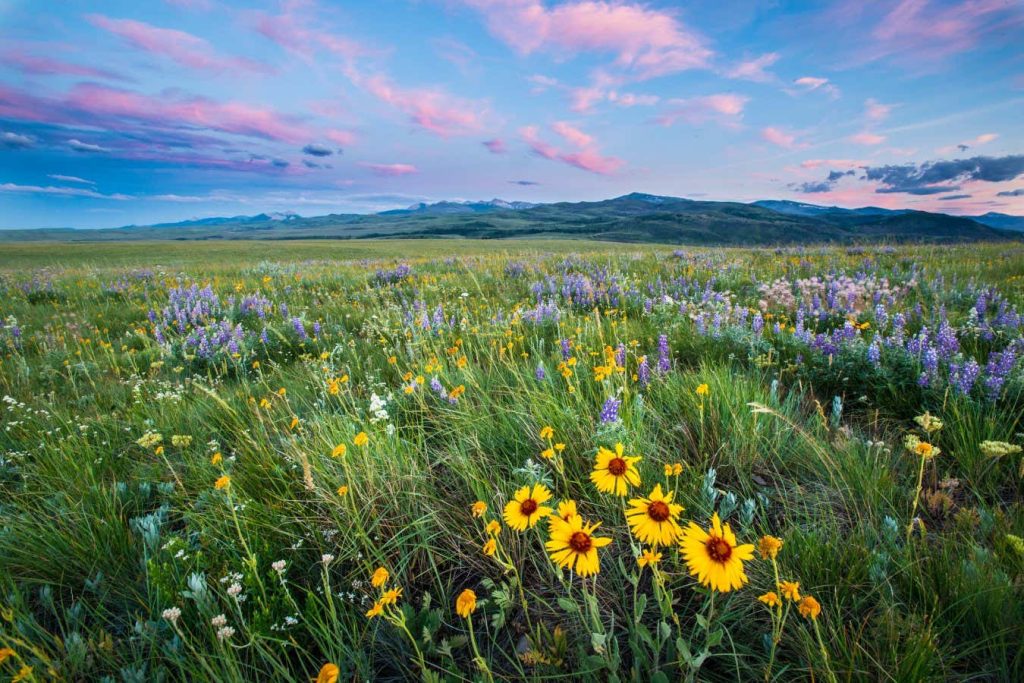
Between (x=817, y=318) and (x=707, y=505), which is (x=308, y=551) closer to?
(x=707, y=505)

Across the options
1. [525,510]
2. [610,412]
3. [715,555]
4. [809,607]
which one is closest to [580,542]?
[525,510]

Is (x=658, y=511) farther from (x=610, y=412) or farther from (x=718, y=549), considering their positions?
(x=610, y=412)

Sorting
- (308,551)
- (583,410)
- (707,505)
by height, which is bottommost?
(308,551)

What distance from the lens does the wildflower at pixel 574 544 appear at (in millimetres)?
1310

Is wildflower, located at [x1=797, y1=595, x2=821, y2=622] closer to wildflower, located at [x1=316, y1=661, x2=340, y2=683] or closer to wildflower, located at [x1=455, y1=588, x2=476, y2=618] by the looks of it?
wildflower, located at [x1=455, y1=588, x2=476, y2=618]

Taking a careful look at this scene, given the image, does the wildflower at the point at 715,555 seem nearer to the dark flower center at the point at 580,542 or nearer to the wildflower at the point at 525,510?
the dark flower center at the point at 580,542

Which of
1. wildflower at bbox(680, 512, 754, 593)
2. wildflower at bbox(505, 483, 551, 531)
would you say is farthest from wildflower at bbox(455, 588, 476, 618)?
wildflower at bbox(680, 512, 754, 593)

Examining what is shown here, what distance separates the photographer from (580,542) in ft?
4.46

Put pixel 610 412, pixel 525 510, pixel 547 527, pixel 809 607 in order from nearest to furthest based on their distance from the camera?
pixel 809 607 → pixel 525 510 → pixel 547 527 → pixel 610 412

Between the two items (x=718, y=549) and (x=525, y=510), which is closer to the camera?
(x=718, y=549)

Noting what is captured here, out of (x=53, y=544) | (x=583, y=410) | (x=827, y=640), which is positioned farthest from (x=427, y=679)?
(x=53, y=544)

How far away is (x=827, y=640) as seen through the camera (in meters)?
1.51

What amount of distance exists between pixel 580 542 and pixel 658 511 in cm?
26

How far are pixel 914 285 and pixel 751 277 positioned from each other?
237 centimetres
